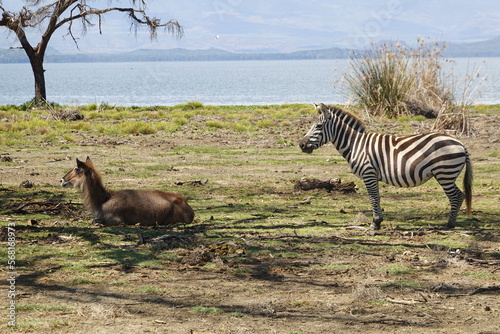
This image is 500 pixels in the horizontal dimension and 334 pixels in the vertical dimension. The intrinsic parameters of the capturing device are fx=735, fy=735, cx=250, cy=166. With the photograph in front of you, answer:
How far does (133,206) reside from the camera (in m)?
10.1

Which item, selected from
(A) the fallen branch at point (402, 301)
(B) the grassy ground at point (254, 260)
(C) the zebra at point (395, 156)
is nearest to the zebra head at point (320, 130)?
(C) the zebra at point (395, 156)

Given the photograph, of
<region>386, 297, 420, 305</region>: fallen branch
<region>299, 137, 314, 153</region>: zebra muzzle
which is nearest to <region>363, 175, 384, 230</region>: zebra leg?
<region>299, 137, 314, 153</region>: zebra muzzle

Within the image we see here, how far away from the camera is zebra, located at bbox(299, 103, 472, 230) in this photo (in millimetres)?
10094

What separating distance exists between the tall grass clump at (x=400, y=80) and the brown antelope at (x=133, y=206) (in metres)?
17.7

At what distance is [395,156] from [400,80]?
17293 mm

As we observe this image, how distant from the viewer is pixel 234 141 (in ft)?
77.7

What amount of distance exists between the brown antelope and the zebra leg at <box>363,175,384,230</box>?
8.39ft

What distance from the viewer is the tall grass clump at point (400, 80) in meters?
27.0

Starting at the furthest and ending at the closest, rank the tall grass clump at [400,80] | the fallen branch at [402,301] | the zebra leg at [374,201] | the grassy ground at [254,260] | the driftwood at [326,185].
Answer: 1. the tall grass clump at [400,80]
2. the driftwood at [326,185]
3. the zebra leg at [374,201]
4. the fallen branch at [402,301]
5. the grassy ground at [254,260]

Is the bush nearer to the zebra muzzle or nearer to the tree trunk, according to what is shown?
the zebra muzzle

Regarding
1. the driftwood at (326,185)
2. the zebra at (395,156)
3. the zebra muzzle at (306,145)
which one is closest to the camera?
the zebra at (395,156)

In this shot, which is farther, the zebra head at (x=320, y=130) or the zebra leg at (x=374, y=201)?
the zebra head at (x=320, y=130)

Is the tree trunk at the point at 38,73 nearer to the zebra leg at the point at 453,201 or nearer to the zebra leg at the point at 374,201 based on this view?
the zebra leg at the point at 374,201

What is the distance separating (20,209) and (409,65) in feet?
63.7
